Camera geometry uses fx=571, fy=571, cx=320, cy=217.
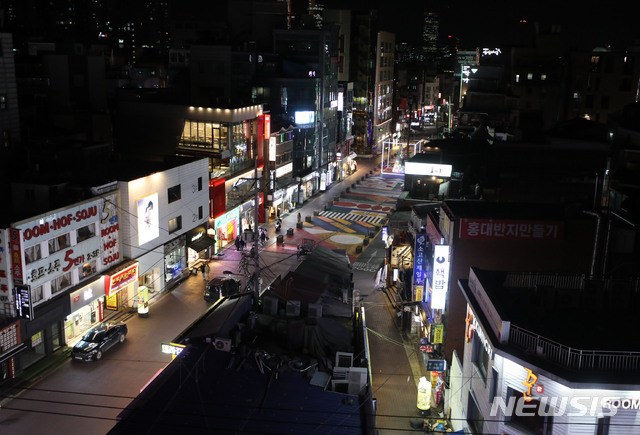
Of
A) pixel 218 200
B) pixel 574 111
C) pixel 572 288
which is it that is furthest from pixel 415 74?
pixel 572 288

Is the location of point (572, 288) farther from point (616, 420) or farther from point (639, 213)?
point (639, 213)

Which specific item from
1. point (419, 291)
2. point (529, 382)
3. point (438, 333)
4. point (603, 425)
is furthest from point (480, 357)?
point (419, 291)

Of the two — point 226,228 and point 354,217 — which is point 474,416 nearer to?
point 226,228

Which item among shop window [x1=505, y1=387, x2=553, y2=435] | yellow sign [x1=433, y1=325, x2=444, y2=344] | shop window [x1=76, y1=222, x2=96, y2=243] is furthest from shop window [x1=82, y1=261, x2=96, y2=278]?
shop window [x1=505, y1=387, x2=553, y2=435]

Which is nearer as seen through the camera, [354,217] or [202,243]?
[202,243]

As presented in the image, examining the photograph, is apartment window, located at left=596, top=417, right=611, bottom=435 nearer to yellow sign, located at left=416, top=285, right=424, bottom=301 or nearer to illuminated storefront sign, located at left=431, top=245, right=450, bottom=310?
illuminated storefront sign, located at left=431, top=245, right=450, bottom=310

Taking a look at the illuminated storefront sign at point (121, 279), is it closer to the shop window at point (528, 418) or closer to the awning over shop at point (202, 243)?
the awning over shop at point (202, 243)
